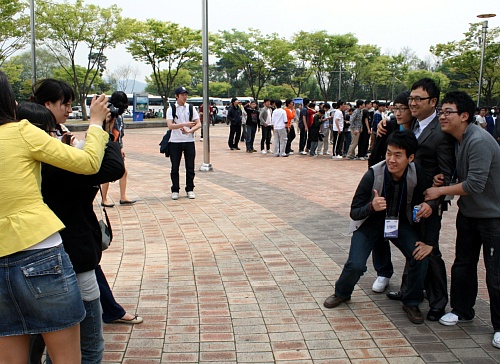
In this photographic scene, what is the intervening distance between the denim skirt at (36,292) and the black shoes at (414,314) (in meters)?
2.52

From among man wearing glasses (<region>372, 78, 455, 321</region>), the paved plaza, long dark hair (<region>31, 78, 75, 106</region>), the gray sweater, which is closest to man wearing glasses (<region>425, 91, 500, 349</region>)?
the gray sweater

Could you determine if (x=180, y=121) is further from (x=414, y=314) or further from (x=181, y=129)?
(x=414, y=314)

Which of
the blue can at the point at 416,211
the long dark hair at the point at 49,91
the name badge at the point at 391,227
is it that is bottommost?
the name badge at the point at 391,227

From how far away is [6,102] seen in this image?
6.40ft

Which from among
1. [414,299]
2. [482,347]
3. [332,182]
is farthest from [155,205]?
[482,347]

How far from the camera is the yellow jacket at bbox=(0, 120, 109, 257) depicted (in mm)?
1888

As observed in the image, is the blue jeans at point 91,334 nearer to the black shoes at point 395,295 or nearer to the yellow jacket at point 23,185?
the yellow jacket at point 23,185

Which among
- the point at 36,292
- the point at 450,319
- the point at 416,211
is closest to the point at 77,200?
the point at 36,292

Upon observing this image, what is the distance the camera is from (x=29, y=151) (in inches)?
75.8

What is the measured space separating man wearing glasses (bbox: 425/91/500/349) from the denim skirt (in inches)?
101

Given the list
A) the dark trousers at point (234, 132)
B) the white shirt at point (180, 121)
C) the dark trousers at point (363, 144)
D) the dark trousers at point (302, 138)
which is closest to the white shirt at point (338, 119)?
the dark trousers at point (363, 144)

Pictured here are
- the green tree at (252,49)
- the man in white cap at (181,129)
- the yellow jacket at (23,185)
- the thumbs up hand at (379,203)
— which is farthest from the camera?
the green tree at (252,49)

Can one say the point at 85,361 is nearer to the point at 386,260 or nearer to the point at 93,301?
the point at 93,301

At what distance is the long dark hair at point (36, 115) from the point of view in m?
2.21
